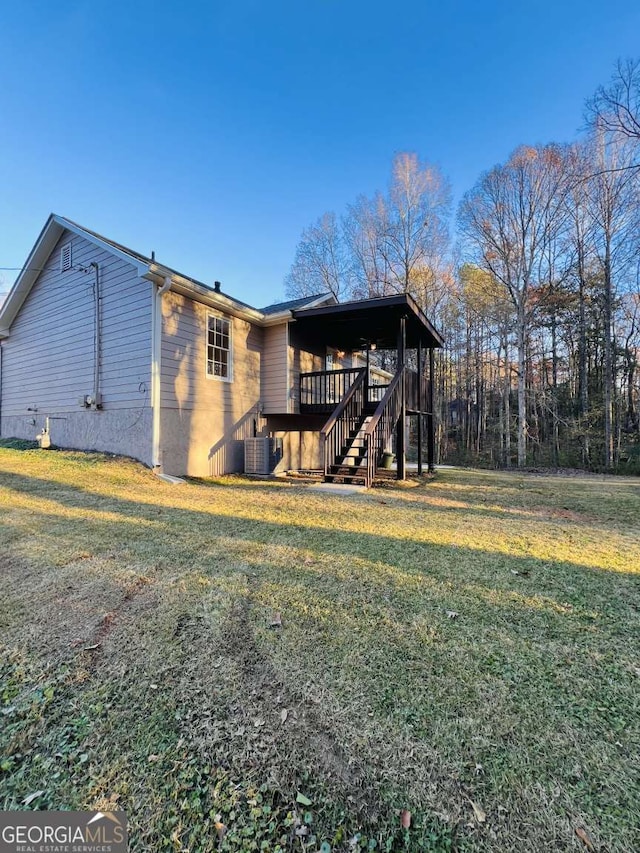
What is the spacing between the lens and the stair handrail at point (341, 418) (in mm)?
7465

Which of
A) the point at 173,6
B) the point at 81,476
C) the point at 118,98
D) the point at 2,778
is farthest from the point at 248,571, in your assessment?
the point at 118,98

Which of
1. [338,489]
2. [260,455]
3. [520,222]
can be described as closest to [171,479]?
[260,455]

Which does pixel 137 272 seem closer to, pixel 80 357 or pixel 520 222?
pixel 80 357

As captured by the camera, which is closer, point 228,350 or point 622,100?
point 622,100

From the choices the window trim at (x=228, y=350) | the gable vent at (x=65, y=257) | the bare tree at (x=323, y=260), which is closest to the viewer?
the window trim at (x=228, y=350)

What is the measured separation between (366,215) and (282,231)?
442 cm

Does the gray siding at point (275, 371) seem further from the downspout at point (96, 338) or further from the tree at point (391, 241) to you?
the tree at point (391, 241)

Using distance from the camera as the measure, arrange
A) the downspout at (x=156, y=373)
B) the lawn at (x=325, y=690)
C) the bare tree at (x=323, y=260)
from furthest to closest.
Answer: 1. the bare tree at (x=323, y=260)
2. the downspout at (x=156, y=373)
3. the lawn at (x=325, y=690)

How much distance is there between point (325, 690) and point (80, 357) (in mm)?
10183

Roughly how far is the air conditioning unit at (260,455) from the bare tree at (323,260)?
13.1 metres

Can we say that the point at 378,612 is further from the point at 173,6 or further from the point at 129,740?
the point at 173,6

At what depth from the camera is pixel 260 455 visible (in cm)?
912

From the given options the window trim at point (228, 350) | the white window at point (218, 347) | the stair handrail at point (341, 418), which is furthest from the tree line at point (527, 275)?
the white window at point (218, 347)

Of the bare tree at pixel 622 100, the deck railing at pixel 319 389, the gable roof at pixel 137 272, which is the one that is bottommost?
the deck railing at pixel 319 389
